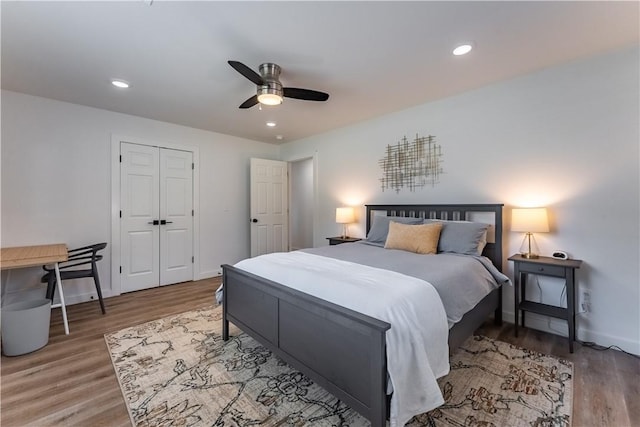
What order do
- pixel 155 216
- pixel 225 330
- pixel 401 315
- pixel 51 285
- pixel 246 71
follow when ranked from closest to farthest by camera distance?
pixel 401 315 → pixel 246 71 → pixel 225 330 → pixel 51 285 → pixel 155 216

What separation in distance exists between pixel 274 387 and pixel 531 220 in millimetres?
2606

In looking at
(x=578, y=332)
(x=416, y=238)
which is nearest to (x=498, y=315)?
(x=578, y=332)

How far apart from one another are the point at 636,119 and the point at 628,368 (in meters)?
1.97

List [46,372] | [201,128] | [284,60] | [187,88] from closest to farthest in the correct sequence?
[46,372] < [284,60] < [187,88] < [201,128]

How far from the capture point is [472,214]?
317cm

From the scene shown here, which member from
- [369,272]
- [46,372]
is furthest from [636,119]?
[46,372]

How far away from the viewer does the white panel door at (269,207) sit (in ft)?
16.7

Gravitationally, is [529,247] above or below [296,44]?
below

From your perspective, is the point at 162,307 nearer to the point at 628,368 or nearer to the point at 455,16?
the point at 455,16

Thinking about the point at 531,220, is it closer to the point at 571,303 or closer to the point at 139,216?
the point at 571,303

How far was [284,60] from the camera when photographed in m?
2.40

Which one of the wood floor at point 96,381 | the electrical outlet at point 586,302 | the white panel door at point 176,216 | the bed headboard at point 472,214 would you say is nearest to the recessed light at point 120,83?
the white panel door at point 176,216

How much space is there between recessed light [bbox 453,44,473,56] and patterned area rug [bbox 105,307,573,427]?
2.53 m

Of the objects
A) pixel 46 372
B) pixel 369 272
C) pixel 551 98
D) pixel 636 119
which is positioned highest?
pixel 551 98
